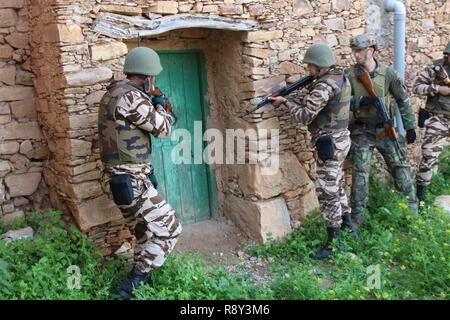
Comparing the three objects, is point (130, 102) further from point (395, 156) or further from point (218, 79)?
point (395, 156)

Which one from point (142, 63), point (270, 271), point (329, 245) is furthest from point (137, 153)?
point (329, 245)

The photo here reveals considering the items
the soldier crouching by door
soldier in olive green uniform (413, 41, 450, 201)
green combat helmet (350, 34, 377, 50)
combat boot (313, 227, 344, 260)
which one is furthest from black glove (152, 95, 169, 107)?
soldier in olive green uniform (413, 41, 450, 201)

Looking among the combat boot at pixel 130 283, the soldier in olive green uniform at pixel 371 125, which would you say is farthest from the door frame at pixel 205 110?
the combat boot at pixel 130 283

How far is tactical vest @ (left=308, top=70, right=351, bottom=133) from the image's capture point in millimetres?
4934

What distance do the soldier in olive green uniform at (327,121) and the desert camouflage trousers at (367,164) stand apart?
0.57 metres

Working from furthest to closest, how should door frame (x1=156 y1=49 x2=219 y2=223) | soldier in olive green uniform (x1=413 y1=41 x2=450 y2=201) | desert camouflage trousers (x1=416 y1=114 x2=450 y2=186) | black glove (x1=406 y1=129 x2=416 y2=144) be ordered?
desert camouflage trousers (x1=416 y1=114 x2=450 y2=186) < soldier in olive green uniform (x1=413 y1=41 x2=450 y2=201) < black glove (x1=406 y1=129 x2=416 y2=144) < door frame (x1=156 y1=49 x2=219 y2=223)

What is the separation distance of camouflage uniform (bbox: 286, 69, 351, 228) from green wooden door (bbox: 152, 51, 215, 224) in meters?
1.11

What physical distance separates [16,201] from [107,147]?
4.34 feet

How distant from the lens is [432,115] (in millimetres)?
6070

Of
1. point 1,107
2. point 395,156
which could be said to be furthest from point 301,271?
point 1,107

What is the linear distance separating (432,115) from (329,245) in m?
2.21

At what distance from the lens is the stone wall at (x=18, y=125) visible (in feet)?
15.1

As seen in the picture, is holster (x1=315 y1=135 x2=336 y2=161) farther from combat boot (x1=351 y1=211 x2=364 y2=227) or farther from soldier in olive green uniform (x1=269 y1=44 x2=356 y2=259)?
combat boot (x1=351 y1=211 x2=364 y2=227)

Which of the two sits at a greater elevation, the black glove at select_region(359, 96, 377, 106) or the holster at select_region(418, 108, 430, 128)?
the black glove at select_region(359, 96, 377, 106)
